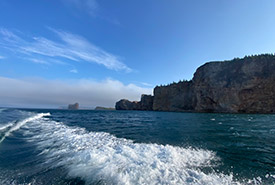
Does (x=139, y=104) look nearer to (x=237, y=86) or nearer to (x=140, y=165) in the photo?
(x=237, y=86)

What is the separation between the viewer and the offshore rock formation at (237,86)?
168ft

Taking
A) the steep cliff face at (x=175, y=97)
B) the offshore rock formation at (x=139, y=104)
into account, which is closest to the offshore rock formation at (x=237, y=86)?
the steep cliff face at (x=175, y=97)

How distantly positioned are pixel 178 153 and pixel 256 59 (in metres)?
69.7

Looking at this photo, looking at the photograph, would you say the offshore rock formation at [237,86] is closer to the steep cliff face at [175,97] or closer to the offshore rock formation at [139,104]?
the steep cliff face at [175,97]

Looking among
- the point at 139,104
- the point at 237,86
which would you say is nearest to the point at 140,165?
the point at 237,86

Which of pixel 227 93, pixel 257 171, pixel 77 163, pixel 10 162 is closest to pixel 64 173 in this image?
pixel 77 163

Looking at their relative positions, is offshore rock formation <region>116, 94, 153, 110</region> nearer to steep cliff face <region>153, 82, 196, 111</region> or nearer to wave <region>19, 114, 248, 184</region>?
steep cliff face <region>153, 82, 196, 111</region>

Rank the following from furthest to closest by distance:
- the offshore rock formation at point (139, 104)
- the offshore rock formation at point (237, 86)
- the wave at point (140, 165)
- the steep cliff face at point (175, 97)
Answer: the offshore rock formation at point (139, 104), the steep cliff face at point (175, 97), the offshore rock formation at point (237, 86), the wave at point (140, 165)

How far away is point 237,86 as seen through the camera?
179ft

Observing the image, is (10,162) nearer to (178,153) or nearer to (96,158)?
(96,158)

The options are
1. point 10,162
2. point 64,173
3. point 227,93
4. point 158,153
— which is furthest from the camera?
point 227,93

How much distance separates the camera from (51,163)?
5215 millimetres

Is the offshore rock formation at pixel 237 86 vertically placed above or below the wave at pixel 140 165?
above

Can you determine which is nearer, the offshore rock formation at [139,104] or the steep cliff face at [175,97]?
the steep cliff face at [175,97]
